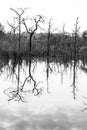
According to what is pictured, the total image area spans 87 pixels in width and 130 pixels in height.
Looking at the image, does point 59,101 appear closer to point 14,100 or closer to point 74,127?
point 14,100

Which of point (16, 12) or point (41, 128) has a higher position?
point (16, 12)

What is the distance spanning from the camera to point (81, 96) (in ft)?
28.8

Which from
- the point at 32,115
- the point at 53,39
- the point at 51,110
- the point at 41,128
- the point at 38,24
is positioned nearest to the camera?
the point at 41,128

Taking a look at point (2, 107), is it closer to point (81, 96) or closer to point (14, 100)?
point (14, 100)

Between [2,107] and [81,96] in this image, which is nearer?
[2,107]

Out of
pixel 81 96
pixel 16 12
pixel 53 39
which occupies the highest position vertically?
pixel 16 12

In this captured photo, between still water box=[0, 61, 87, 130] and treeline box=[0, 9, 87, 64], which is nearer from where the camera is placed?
still water box=[0, 61, 87, 130]

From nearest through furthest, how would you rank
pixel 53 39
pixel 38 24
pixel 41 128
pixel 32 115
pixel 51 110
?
pixel 41 128 < pixel 32 115 < pixel 51 110 < pixel 38 24 < pixel 53 39

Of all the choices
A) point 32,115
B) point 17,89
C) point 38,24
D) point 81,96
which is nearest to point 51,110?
point 32,115

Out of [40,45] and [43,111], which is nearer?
[43,111]

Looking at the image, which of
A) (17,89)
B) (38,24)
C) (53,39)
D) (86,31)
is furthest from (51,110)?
(86,31)

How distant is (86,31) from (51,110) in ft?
178

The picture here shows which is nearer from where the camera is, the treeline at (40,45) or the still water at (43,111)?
the still water at (43,111)

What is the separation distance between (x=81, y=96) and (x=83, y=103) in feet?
3.90
